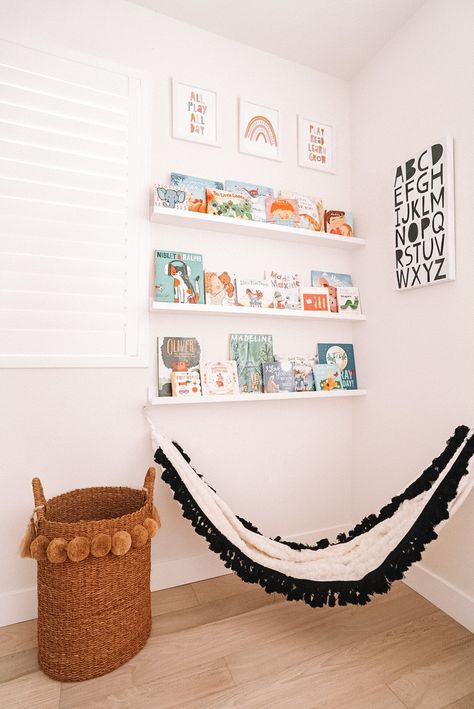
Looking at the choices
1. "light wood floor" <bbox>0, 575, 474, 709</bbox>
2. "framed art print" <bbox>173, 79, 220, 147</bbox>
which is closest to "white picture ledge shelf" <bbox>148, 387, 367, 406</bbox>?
"light wood floor" <bbox>0, 575, 474, 709</bbox>

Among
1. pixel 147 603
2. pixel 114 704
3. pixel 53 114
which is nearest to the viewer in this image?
pixel 114 704

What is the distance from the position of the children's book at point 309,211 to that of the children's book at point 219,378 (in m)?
0.80

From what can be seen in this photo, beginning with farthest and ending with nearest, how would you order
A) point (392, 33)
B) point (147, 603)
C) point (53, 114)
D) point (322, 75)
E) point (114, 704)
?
point (322, 75) < point (392, 33) < point (53, 114) < point (147, 603) < point (114, 704)

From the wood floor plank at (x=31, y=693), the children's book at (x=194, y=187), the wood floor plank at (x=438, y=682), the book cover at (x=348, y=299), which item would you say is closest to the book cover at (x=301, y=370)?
the book cover at (x=348, y=299)

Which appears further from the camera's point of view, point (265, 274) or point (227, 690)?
point (265, 274)

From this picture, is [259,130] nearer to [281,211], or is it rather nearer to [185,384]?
[281,211]

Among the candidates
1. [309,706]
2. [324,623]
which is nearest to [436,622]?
[324,623]

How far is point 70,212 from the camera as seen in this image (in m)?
1.56

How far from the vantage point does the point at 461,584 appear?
4.77 ft

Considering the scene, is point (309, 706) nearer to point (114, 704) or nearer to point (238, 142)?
point (114, 704)

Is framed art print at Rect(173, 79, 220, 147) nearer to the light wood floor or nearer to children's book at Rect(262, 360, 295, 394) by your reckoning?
children's book at Rect(262, 360, 295, 394)

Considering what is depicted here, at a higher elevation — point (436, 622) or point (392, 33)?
point (392, 33)

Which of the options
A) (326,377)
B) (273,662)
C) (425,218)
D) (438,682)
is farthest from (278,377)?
(438,682)

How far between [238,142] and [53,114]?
0.80 m
